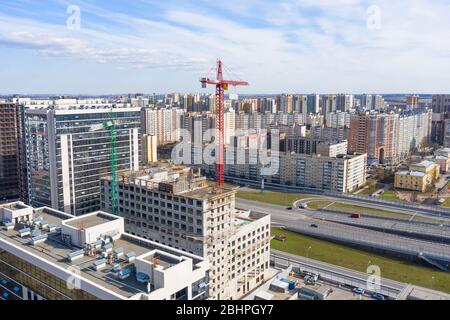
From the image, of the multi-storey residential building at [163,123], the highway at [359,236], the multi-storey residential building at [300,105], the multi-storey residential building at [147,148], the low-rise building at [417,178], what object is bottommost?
the highway at [359,236]

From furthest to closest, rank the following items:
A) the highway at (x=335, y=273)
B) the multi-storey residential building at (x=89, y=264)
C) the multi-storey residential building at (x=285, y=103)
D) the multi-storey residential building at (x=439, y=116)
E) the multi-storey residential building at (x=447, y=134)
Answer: the multi-storey residential building at (x=285, y=103), the multi-storey residential building at (x=439, y=116), the multi-storey residential building at (x=447, y=134), the highway at (x=335, y=273), the multi-storey residential building at (x=89, y=264)

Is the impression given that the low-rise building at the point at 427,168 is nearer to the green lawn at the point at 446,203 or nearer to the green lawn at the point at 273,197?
the green lawn at the point at 446,203

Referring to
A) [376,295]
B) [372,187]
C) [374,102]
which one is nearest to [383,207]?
[372,187]

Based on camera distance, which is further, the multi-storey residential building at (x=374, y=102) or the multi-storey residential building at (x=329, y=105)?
the multi-storey residential building at (x=374, y=102)

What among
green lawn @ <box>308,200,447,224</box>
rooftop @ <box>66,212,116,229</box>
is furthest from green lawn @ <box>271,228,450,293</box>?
rooftop @ <box>66,212,116,229</box>

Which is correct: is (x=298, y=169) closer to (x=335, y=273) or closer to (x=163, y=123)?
(x=335, y=273)

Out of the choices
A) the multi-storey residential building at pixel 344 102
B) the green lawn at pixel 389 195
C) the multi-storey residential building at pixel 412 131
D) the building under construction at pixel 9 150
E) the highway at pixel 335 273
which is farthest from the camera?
the multi-storey residential building at pixel 344 102

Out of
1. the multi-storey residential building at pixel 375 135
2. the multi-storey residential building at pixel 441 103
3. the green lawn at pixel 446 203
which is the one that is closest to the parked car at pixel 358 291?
the green lawn at pixel 446 203

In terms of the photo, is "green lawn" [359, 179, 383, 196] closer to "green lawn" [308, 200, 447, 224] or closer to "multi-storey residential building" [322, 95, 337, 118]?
"green lawn" [308, 200, 447, 224]

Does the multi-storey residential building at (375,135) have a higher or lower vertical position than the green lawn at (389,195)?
higher
